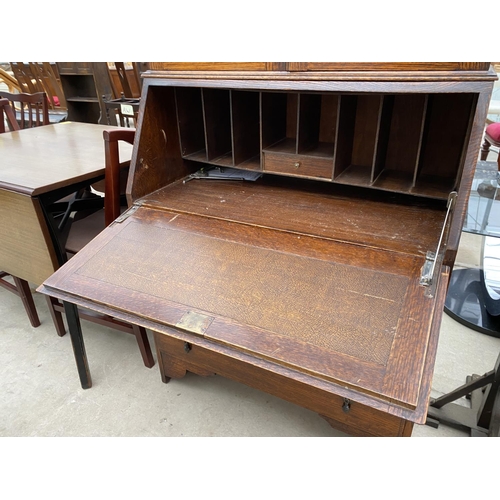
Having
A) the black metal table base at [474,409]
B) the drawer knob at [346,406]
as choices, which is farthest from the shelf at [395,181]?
the black metal table base at [474,409]

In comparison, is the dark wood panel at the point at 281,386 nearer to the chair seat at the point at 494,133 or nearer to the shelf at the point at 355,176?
the shelf at the point at 355,176

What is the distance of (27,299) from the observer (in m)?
2.18

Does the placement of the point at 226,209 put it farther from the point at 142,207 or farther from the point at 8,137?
the point at 8,137

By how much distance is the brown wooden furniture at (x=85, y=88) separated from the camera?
4.68 meters

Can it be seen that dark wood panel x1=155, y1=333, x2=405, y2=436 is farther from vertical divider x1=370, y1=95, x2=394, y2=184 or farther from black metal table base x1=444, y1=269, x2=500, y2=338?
black metal table base x1=444, y1=269, x2=500, y2=338

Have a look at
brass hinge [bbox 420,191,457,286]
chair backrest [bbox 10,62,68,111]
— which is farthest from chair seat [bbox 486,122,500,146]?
chair backrest [bbox 10,62,68,111]

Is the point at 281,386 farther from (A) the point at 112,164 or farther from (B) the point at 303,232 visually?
(A) the point at 112,164

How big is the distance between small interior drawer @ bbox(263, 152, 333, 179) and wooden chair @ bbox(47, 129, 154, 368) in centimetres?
69

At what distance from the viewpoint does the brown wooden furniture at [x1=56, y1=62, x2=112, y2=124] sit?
4.68 meters

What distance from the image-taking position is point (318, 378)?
85 centimetres

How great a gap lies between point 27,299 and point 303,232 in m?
1.77

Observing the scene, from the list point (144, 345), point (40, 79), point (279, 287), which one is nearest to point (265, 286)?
point (279, 287)

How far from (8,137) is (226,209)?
195 centimetres

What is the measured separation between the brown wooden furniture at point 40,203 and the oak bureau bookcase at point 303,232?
0.37 meters
